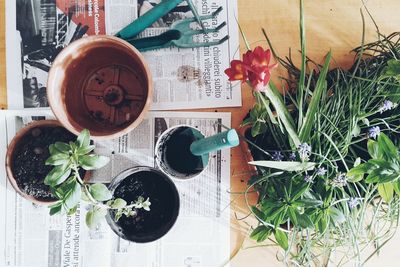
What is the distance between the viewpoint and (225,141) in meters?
0.66

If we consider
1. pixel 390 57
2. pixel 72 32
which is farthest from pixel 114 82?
pixel 390 57

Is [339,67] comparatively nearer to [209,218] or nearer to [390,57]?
[390,57]

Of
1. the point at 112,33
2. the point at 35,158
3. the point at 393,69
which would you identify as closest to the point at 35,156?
the point at 35,158

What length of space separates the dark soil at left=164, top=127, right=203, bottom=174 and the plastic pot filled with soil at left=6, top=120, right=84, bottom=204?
0.55 feet

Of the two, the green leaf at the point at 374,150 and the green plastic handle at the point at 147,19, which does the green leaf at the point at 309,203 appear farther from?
the green plastic handle at the point at 147,19

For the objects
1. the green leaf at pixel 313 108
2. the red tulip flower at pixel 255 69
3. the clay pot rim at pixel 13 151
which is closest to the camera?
the red tulip flower at pixel 255 69

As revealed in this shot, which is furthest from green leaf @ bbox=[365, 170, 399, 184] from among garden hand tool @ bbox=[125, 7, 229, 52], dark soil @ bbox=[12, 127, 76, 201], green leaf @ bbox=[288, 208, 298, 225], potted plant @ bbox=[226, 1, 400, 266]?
dark soil @ bbox=[12, 127, 76, 201]

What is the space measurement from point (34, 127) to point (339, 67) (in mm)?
520

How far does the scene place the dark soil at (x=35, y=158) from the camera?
0.84m

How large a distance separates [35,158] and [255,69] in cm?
44

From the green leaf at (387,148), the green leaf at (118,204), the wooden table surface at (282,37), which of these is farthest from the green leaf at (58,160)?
the green leaf at (387,148)

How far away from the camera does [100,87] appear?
2.89ft

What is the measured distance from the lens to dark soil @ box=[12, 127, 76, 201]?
2.76 ft

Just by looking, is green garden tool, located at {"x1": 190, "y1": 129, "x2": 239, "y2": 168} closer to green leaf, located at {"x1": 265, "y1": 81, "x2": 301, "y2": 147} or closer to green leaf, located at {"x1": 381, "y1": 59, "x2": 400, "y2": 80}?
green leaf, located at {"x1": 265, "y1": 81, "x2": 301, "y2": 147}
